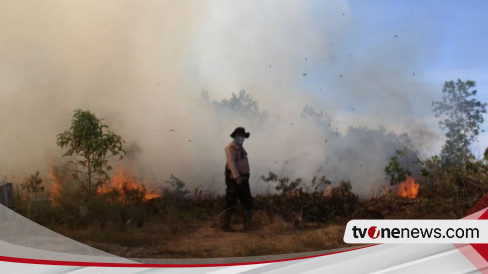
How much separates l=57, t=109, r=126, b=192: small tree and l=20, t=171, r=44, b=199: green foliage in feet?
1.39

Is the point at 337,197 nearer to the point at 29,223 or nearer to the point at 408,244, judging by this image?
the point at 408,244

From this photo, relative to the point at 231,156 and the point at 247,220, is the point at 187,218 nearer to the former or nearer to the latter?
the point at 247,220

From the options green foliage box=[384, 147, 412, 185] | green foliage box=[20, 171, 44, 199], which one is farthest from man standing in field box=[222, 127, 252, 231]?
green foliage box=[384, 147, 412, 185]

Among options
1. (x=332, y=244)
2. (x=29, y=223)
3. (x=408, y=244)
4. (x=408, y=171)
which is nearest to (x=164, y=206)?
(x=29, y=223)

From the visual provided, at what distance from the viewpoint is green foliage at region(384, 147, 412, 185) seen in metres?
7.10

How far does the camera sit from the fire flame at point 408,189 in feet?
23.6

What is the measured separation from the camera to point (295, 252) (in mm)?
5555

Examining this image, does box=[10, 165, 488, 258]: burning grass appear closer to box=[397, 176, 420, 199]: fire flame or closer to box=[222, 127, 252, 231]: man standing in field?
box=[222, 127, 252, 231]: man standing in field

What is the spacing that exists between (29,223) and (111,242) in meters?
0.93

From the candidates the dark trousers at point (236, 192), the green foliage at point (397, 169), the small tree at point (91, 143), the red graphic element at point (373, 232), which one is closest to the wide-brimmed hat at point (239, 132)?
the dark trousers at point (236, 192)

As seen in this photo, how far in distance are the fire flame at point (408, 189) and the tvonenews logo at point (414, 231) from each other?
5.51ft

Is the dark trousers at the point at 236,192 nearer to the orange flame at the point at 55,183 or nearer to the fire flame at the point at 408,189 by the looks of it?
the orange flame at the point at 55,183

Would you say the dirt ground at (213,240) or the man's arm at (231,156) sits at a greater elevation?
the man's arm at (231,156)

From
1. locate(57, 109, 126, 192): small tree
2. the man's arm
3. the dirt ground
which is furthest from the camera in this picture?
the man's arm
